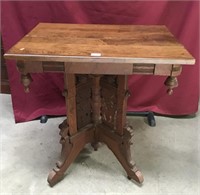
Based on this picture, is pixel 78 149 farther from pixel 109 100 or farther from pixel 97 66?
pixel 97 66

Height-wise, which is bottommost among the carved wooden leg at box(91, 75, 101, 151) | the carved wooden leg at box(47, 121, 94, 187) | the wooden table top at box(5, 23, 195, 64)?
the carved wooden leg at box(47, 121, 94, 187)

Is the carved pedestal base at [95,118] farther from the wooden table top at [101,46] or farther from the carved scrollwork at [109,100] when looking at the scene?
the wooden table top at [101,46]

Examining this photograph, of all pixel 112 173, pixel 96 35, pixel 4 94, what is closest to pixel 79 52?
pixel 96 35

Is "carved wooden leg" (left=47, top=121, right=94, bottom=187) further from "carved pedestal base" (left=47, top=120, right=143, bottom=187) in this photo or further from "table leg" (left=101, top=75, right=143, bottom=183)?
"table leg" (left=101, top=75, right=143, bottom=183)

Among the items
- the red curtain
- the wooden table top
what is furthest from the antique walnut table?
the red curtain

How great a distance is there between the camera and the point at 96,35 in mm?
1230

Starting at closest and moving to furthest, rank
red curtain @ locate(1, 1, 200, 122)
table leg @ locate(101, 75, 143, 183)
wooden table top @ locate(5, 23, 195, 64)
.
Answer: wooden table top @ locate(5, 23, 195, 64) → table leg @ locate(101, 75, 143, 183) → red curtain @ locate(1, 1, 200, 122)

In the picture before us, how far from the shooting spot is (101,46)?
1.07 m

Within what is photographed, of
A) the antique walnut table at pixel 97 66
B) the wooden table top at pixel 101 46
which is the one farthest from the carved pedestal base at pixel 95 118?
the wooden table top at pixel 101 46

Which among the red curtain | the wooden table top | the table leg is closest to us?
the wooden table top

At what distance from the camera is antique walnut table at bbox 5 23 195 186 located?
97cm

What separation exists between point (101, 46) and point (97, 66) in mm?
132

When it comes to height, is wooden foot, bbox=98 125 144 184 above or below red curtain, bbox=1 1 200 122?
below

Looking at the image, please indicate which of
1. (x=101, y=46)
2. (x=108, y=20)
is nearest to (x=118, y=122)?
(x=101, y=46)
